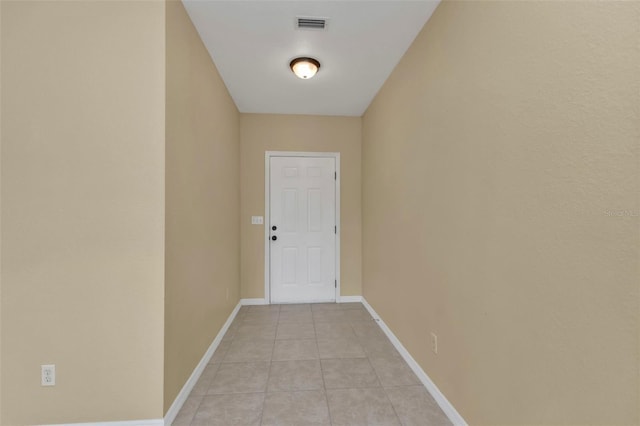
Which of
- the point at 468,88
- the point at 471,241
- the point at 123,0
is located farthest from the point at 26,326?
the point at 468,88

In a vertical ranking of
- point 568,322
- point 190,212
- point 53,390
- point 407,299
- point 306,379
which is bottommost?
point 306,379

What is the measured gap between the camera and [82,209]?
1.48 metres

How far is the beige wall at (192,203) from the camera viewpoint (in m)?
1.60

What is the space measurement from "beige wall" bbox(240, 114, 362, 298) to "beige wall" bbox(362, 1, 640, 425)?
5.98 ft

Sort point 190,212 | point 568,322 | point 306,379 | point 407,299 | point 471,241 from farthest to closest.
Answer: point 407,299
point 306,379
point 190,212
point 471,241
point 568,322

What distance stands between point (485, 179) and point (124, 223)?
1905 millimetres

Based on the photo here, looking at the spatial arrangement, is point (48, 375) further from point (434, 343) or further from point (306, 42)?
point (306, 42)

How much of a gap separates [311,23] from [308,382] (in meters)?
2.59

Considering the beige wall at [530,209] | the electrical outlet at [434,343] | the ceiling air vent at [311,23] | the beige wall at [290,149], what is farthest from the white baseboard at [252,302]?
the ceiling air vent at [311,23]

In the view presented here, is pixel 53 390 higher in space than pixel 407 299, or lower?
lower

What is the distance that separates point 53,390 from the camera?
4.85ft

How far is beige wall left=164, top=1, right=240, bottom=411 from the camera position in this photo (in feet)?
5.26

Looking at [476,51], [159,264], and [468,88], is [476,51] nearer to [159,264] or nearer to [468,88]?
[468,88]

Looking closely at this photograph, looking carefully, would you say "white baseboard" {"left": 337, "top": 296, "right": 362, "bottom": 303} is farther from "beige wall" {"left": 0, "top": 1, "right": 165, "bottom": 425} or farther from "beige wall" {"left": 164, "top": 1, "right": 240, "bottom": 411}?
"beige wall" {"left": 0, "top": 1, "right": 165, "bottom": 425}
